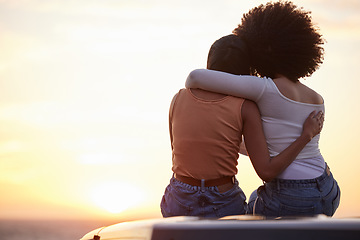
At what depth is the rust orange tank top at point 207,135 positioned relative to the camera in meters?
4.58

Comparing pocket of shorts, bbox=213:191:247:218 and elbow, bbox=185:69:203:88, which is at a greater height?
elbow, bbox=185:69:203:88

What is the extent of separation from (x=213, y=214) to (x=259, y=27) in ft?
4.74

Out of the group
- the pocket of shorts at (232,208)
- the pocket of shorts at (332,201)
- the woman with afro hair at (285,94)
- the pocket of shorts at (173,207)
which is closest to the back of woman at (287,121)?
the woman with afro hair at (285,94)

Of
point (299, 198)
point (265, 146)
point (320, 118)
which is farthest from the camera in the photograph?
point (320, 118)

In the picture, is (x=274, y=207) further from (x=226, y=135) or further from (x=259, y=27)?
(x=259, y=27)

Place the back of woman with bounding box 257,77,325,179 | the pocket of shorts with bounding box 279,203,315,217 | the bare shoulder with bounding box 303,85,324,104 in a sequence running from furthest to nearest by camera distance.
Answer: the bare shoulder with bounding box 303,85,324,104 → the back of woman with bounding box 257,77,325,179 → the pocket of shorts with bounding box 279,203,315,217

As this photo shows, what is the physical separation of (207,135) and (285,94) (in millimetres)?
621

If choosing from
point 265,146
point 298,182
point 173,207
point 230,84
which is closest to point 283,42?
point 230,84

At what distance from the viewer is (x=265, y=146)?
454 cm

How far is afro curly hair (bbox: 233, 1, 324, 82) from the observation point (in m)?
4.83

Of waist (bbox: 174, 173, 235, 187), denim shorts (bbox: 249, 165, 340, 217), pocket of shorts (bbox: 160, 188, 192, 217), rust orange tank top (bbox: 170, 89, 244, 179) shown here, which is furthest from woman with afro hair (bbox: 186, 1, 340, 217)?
pocket of shorts (bbox: 160, 188, 192, 217)

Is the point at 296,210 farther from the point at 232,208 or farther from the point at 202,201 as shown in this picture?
the point at 202,201

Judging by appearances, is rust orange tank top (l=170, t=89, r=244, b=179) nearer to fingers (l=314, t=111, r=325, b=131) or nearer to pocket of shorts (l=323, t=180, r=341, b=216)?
fingers (l=314, t=111, r=325, b=131)

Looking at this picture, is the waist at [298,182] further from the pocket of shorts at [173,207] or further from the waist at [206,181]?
the pocket of shorts at [173,207]
